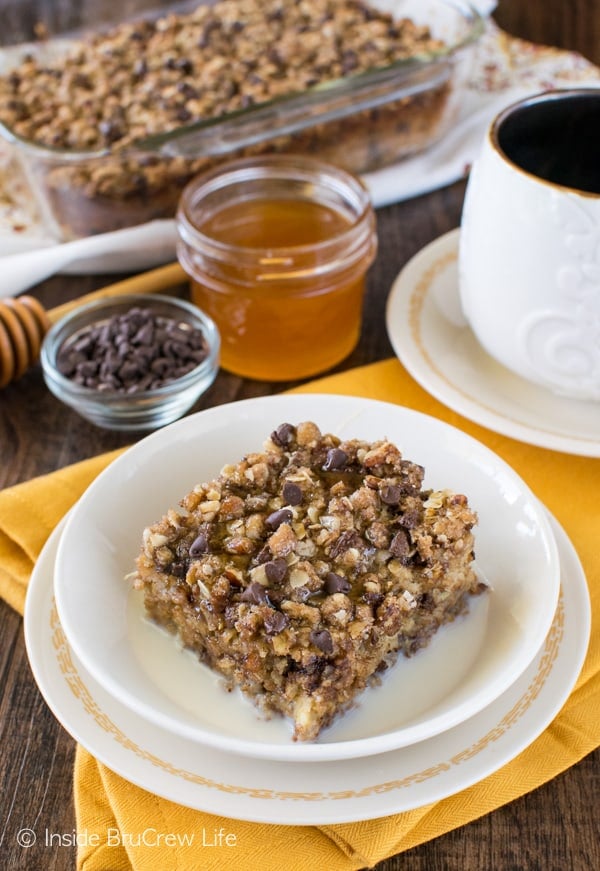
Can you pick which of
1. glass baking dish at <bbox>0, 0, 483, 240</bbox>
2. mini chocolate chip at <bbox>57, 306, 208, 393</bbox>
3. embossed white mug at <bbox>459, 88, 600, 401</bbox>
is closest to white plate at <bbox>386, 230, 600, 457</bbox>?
embossed white mug at <bbox>459, 88, 600, 401</bbox>

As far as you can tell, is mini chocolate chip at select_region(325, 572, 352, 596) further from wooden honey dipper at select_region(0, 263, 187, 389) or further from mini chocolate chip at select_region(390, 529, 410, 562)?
wooden honey dipper at select_region(0, 263, 187, 389)

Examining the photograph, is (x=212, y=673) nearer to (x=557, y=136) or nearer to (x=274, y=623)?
(x=274, y=623)

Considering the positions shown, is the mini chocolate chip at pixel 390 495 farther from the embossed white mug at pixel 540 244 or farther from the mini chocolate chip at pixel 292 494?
the embossed white mug at pixel 540 244

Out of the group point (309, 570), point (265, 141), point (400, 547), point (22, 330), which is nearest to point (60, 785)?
point (309, 570)

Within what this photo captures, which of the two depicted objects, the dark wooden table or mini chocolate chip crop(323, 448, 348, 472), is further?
mini chocolate chip crop(323, 448, 348, 472)
